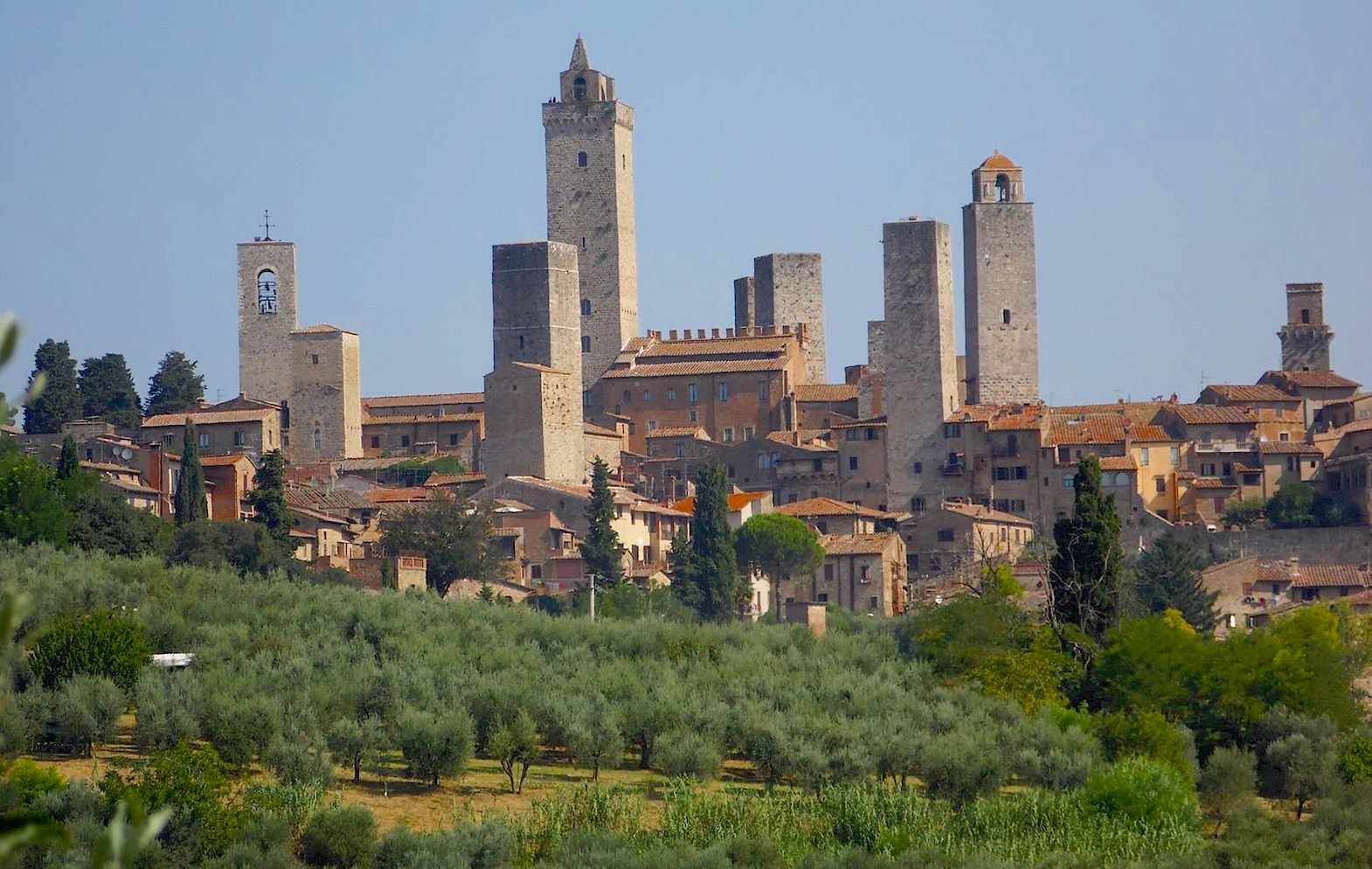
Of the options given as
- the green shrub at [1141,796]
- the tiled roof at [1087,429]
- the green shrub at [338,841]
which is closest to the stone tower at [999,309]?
the tiled roof at [1087,429]

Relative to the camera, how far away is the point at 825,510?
60.2 metres

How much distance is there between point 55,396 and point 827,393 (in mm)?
24032

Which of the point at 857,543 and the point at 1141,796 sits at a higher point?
the point at 857,543

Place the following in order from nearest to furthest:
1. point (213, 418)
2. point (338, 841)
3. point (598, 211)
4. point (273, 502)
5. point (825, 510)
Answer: point (338, 841)
point (273, 502)
point (825, 510)
point (213, 418)
point (598, 211)

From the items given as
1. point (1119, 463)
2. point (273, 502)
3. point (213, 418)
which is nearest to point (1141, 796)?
point (273, 502)

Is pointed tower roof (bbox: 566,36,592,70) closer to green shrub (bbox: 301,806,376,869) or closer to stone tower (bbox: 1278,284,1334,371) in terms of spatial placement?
stone tower (bbox: 1278,284,1334,371)

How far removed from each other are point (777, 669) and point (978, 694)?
2.77 m

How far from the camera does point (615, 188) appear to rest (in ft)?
248

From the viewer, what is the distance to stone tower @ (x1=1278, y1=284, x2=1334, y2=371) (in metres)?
81.9

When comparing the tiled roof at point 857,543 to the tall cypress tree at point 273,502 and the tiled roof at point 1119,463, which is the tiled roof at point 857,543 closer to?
the tiled roof at point 1119,463

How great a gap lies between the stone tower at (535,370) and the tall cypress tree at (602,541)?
21.6ft

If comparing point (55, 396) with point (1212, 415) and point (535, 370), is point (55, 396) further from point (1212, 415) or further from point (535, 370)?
point (1212, 415)

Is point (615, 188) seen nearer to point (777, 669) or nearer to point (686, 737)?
point (777, 669)

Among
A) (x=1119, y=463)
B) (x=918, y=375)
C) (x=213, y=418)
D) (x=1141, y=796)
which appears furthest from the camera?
(x=918, y=375)
